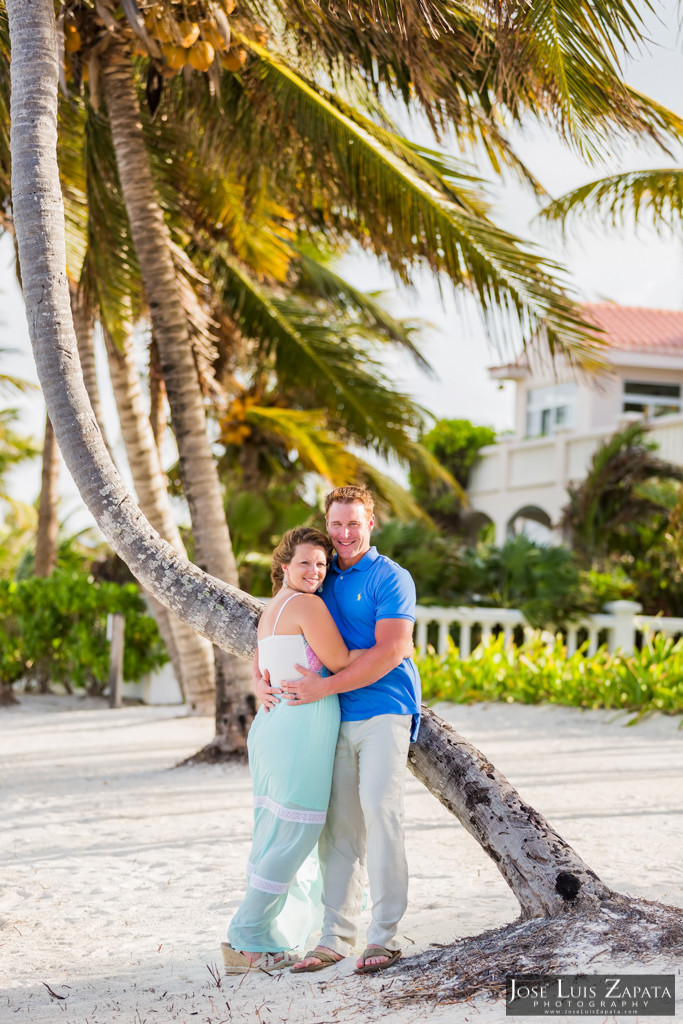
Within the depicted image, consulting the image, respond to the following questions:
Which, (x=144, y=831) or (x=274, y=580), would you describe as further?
(x=144, y=831)

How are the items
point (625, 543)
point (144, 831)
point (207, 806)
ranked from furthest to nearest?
point (625, 543) < point (207, 806) < point (144, 831)

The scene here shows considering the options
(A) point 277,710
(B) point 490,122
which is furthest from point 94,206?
(A) point 277,710

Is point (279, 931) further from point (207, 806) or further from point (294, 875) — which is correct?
point (207, 806)

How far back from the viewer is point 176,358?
7.91m

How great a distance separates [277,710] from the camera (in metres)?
3.82

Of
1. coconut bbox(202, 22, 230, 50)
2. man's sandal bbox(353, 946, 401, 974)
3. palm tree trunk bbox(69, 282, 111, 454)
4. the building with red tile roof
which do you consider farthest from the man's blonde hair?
the building with red tile roof

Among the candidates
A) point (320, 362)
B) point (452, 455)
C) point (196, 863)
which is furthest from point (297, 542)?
point (452, 455)

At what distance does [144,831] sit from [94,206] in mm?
5114

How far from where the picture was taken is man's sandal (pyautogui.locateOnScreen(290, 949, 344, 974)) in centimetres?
372

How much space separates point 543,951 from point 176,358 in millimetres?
5563

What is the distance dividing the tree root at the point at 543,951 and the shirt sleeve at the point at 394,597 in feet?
3.86

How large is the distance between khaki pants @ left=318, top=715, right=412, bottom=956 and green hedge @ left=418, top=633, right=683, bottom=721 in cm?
663

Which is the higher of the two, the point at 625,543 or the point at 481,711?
the point at 625,543

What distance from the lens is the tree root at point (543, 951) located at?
329cm
